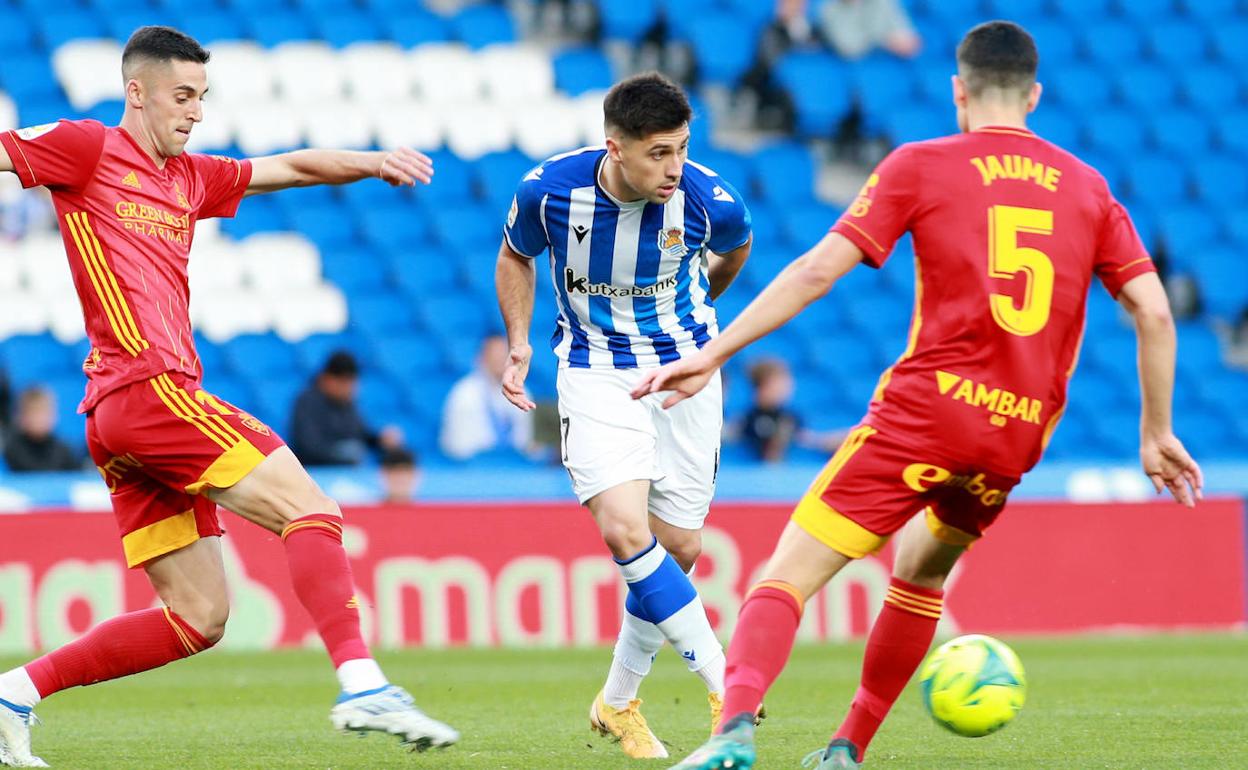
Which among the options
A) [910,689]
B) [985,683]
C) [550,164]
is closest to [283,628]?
[910,689]

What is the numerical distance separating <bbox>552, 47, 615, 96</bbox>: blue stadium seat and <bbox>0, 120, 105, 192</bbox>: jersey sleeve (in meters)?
11.0

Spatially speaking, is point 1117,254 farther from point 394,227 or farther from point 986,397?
point 394,227

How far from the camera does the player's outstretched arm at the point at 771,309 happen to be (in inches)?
178

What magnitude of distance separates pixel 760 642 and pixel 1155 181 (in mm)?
13337

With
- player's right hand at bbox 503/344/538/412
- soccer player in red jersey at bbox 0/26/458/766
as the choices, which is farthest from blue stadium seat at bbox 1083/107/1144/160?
soccer player in red jersey at bbox 0/26/458/766

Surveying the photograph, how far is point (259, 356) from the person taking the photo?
13953mm

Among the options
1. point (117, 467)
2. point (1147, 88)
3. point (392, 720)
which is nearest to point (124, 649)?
point (117, 467)

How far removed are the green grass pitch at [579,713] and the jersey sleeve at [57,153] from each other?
174 cm

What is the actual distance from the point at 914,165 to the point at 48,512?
24.1 ft

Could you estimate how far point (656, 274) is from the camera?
6.20 m

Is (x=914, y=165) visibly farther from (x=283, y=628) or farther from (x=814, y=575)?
(x=283, y=628)

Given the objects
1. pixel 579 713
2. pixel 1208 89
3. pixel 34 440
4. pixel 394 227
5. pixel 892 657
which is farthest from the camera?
pixel 1208 89

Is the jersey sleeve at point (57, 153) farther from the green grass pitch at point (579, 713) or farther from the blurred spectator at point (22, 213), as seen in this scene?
the blurred spectator at point (22, 213)

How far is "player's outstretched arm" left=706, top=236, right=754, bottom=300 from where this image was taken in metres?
6.50
